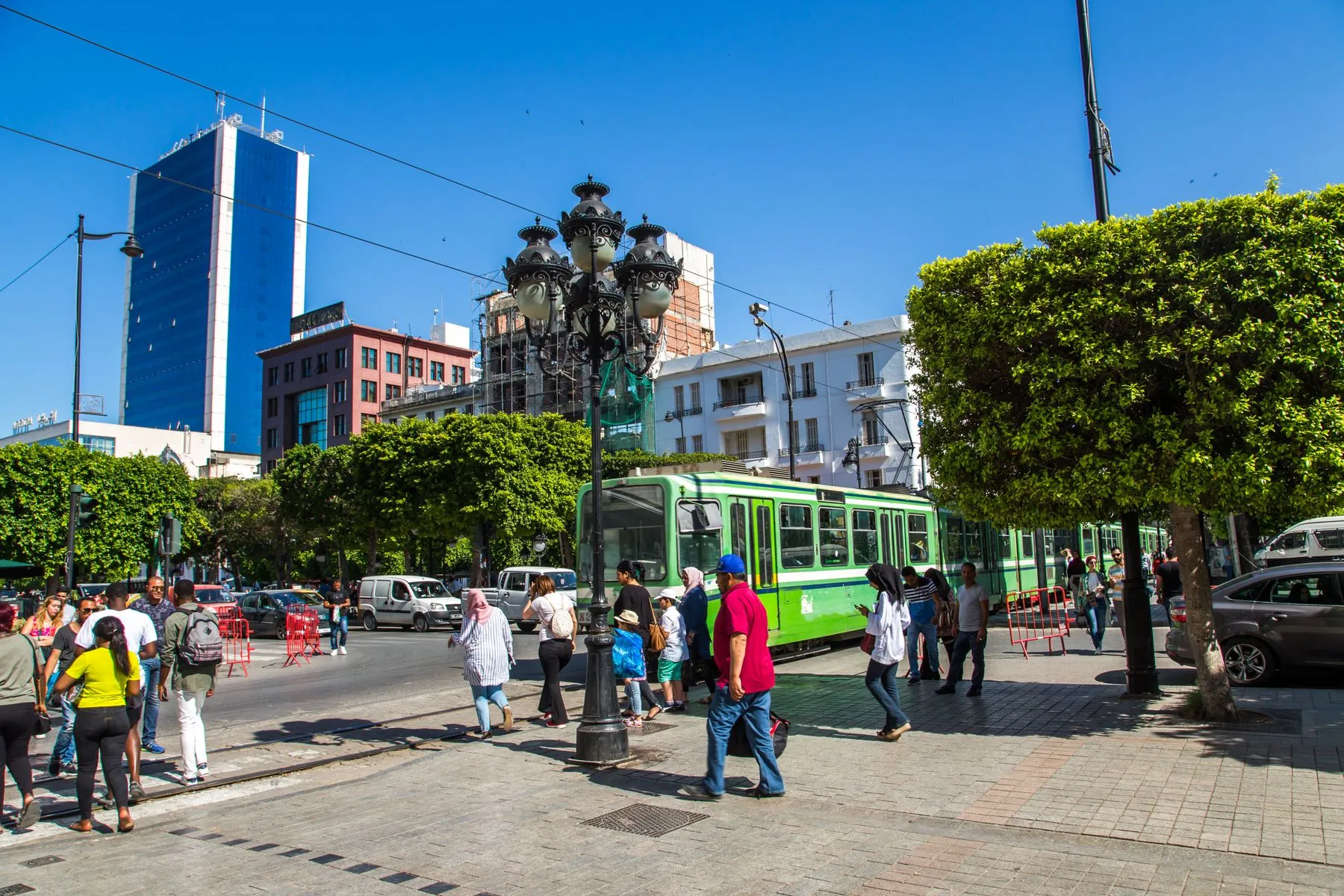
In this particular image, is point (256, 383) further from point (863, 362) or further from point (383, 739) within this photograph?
point (383, 739)

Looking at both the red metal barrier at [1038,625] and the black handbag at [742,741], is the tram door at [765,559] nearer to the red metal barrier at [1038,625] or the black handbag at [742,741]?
the red metal barrier at [1038,625]

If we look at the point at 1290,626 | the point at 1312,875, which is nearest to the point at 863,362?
the point at 1290,626

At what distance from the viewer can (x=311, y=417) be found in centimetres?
A: 8062

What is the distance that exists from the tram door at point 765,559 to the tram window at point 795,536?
30 cm

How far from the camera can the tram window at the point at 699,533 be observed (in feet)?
44.7

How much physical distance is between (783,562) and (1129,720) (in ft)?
21.7

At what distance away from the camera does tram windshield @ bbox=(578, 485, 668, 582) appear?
13.7m

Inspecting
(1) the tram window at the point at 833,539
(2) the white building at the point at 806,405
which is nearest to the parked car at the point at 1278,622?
(1) the tram window at the point at 833,539

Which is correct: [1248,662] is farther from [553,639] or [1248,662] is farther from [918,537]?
[918,537]

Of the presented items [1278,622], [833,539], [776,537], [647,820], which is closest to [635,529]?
[776,537]

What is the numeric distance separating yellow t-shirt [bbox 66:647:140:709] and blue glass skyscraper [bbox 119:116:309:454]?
137 metres

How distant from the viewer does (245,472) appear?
91.8 meters

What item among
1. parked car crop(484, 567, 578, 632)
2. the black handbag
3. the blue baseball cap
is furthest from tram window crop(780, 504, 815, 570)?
parked car crop(484, 567, 578, 632)

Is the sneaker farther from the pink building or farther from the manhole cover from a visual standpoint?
the pink building
